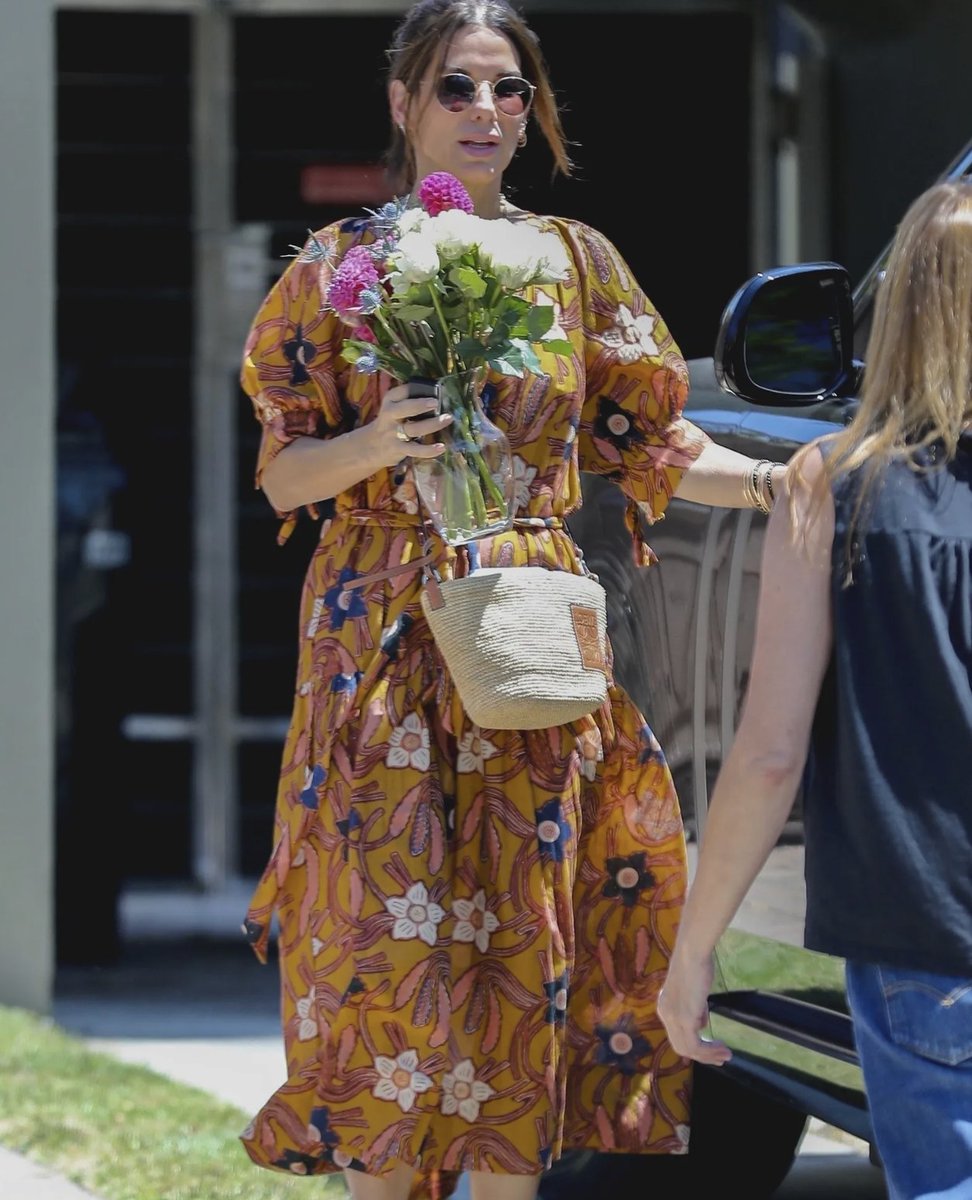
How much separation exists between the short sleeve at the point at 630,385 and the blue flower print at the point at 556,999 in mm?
681

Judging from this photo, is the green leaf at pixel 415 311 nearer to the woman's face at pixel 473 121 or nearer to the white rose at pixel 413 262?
the white rose at pixel 413 262

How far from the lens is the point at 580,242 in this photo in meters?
3.42

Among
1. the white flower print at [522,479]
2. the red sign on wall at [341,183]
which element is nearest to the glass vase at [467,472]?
the white flower print at [522,479]

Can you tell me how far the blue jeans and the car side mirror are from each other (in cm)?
101

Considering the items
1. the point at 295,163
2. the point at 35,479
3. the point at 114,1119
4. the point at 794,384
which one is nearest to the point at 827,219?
the point at 295,163

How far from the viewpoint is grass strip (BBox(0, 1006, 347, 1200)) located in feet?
13.5

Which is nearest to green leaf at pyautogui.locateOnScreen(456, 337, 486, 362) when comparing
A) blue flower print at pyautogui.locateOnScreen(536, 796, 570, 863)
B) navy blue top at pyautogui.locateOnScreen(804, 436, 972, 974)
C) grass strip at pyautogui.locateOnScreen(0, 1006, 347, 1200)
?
blue flower print at pyautogui.locateOnScreen(536, 796, 570, 863)

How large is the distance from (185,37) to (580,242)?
193 inches

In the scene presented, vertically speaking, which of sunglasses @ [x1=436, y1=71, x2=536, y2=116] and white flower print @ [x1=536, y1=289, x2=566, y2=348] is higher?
sunglasses @ [x1=436, y1=71, x2=536, y2=116]

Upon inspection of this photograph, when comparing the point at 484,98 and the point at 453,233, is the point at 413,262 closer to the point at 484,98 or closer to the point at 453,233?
the point at 453,233

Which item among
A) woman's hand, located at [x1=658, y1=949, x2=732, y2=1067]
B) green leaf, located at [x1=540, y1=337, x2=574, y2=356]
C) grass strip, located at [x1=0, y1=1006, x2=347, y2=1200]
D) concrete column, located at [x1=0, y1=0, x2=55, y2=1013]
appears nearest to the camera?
woman's hand, located at [x1=658, y1=949, x2=732, y2=1067]

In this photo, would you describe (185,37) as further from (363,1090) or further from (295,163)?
(363,1090)

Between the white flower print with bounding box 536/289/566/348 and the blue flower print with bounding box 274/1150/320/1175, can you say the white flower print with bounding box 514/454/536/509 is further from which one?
the blue flower print with bounding box 274/1150/320/1175

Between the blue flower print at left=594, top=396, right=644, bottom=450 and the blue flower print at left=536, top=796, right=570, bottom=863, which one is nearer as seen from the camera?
the blue flower print at left=536, top=796, right=570, bottom=863
